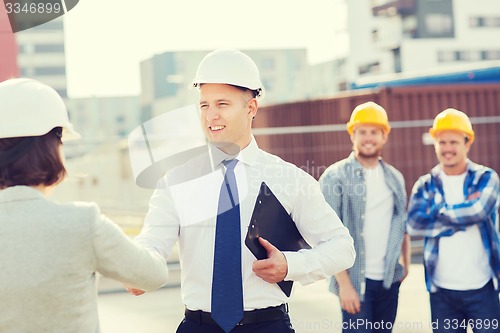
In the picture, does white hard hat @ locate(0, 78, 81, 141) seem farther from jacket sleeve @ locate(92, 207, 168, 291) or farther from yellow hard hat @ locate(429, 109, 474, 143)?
yellow hard hat @ locate(429, 109, 474, 143)

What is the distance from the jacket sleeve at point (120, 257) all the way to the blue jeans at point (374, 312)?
272 centimetres

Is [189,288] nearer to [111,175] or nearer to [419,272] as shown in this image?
[419,272]

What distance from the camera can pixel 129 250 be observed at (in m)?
→ 2.43

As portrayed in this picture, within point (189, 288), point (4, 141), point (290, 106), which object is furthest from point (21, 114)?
point (290, 106)

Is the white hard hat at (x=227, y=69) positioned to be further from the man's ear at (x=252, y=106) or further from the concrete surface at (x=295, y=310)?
the concrete surface at (x=295, y=310)

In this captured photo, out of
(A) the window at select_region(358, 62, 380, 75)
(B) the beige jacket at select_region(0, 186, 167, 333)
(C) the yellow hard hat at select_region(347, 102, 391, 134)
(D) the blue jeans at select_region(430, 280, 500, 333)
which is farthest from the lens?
(A) the window at select_region(358, 62, 380, 75)

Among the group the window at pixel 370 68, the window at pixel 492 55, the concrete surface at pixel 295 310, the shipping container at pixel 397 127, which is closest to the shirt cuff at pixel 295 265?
the concrete surface at pixel 295 310

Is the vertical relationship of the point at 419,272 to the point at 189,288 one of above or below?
below

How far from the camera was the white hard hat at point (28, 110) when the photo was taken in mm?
2404

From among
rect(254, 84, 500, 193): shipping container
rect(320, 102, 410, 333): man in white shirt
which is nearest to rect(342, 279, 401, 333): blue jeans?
rect(320, 102, 410, 333): man in white shirt

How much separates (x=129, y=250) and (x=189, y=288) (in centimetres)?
89

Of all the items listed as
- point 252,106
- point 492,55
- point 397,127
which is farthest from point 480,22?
point 252,106

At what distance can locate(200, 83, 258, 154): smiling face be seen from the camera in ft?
11.1

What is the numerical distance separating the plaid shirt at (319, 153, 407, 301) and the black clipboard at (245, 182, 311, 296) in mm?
1713
